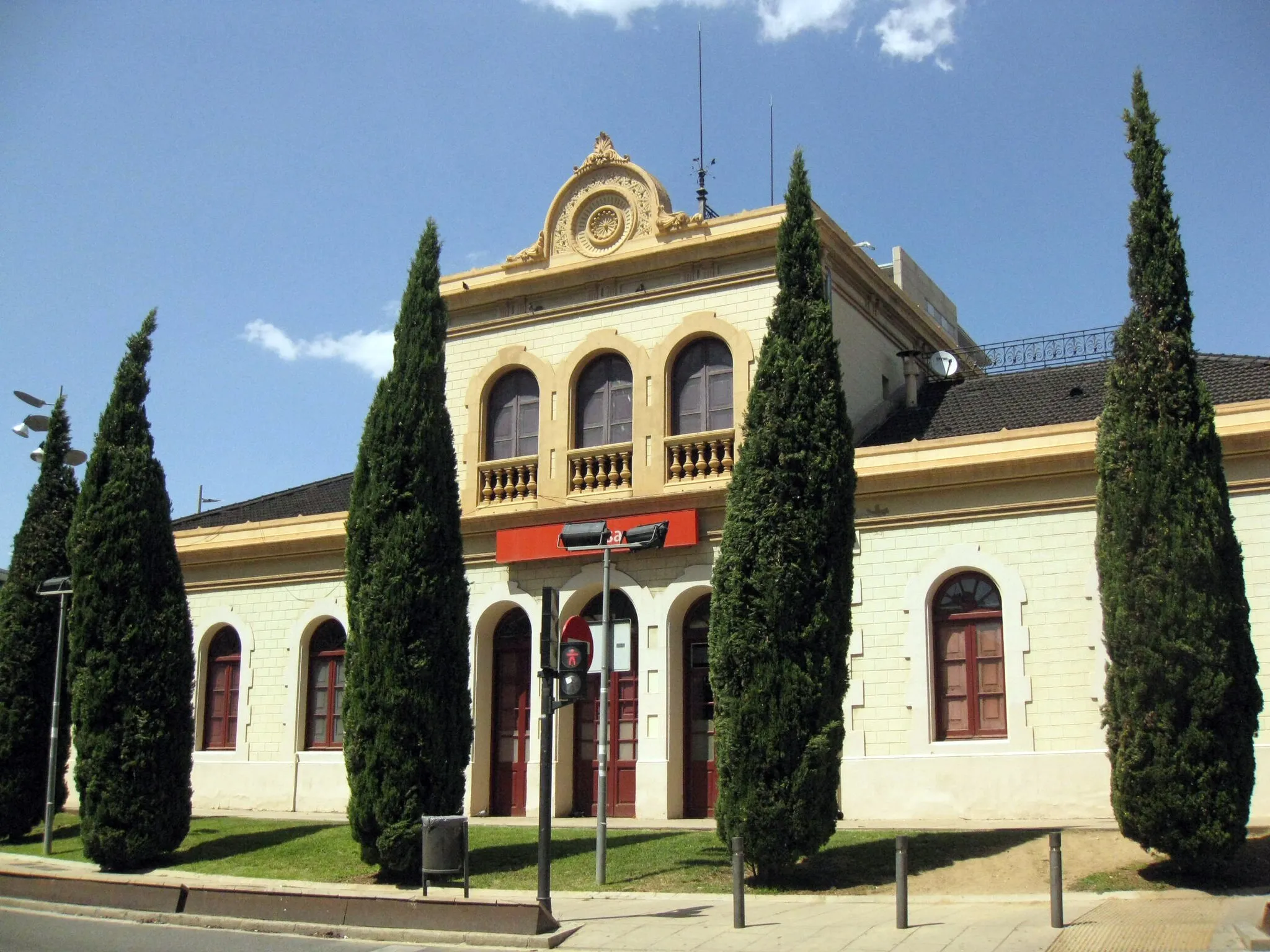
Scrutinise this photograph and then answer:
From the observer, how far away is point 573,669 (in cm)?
1402

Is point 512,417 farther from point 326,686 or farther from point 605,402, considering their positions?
point 326,686

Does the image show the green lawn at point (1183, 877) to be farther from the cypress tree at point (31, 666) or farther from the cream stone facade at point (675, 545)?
the cypress tree at point (31, 666)

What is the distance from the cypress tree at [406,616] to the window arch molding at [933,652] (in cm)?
663

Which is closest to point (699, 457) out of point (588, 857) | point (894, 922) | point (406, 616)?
point (406, 616)

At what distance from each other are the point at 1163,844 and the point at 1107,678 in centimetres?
174

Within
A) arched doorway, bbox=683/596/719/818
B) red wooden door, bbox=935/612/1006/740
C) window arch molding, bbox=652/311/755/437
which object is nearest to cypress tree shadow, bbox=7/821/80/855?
arched doorway, bbox=683/596/719/818

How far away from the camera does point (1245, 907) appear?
12.0 metres

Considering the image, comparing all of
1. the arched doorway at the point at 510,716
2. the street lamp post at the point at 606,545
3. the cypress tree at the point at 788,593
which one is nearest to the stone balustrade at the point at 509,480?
the street lamp post at the point at 606,545

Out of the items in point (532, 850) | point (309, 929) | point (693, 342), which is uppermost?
point (693, 342)

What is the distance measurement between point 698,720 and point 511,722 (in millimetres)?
3551

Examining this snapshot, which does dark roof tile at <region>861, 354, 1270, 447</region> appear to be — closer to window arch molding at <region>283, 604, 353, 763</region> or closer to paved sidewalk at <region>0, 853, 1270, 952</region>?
paved sidewalk at <region>0, 853, 1270, 952</region>

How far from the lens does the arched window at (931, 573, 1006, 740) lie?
18703 millimetres

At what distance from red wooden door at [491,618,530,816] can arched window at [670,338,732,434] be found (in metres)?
4.58

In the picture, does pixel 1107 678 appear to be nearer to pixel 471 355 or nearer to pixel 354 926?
pixel 354 926
